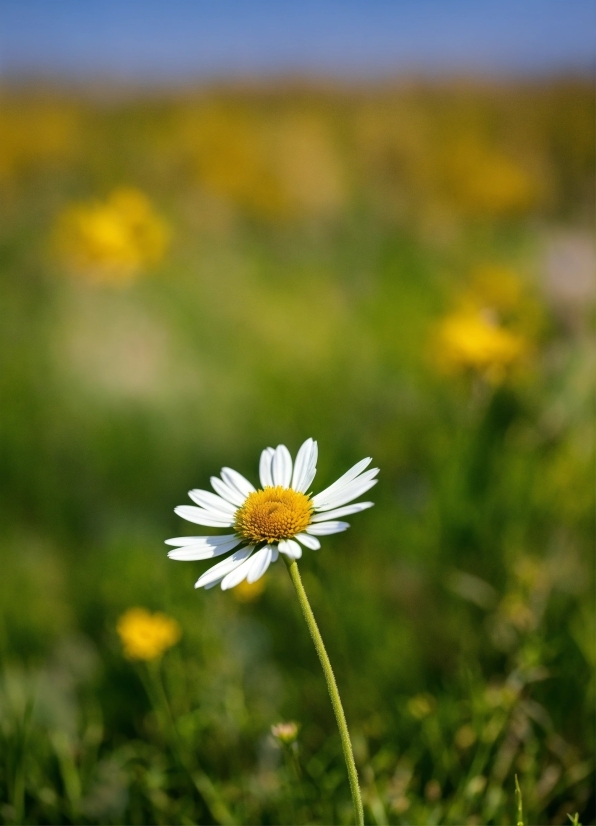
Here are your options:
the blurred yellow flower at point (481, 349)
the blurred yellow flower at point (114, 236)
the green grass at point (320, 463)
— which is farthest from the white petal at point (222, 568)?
the blurred yellow flower at point (114, 236)

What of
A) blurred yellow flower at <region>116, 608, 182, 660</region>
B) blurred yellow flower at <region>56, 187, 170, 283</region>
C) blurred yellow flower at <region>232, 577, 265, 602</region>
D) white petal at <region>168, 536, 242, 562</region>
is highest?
blurred yellow flower at <region>56, 187, 170, 283</region>

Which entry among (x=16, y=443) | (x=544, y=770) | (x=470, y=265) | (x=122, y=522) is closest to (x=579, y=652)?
(x=544, y=770)

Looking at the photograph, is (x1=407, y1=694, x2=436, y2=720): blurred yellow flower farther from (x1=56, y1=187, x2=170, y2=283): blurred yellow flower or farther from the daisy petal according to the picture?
(x1=56, y1=187, x2=170, y2=283): blurred yellow flower

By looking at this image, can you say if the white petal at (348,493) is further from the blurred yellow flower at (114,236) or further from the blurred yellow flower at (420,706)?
the blurred yellow flower at (114,236)

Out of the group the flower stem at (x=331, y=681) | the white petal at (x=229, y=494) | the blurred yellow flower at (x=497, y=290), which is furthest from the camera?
the blurred yellow flower at (x=497, y=290)

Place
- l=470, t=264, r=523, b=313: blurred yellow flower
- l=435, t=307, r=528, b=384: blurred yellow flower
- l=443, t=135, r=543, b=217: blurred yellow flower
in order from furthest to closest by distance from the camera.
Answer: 1. l=443, t=135, r=543, b=217: blurred yellow flower
2. l=470, t=264, r=523, b=313: blurred yellow flower
3. l=435, t=307, r=528, b=384: blurred yellow flower

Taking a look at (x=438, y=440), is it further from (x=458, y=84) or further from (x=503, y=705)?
(x=458, y=84)

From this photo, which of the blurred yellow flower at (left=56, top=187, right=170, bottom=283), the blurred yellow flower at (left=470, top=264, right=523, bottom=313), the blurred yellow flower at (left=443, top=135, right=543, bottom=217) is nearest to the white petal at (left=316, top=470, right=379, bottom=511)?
the blurred yellow flower at (left=470, top=264, right=523, bottom=313)

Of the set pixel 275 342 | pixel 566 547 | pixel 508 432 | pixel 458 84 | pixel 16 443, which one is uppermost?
pixel 458 84
